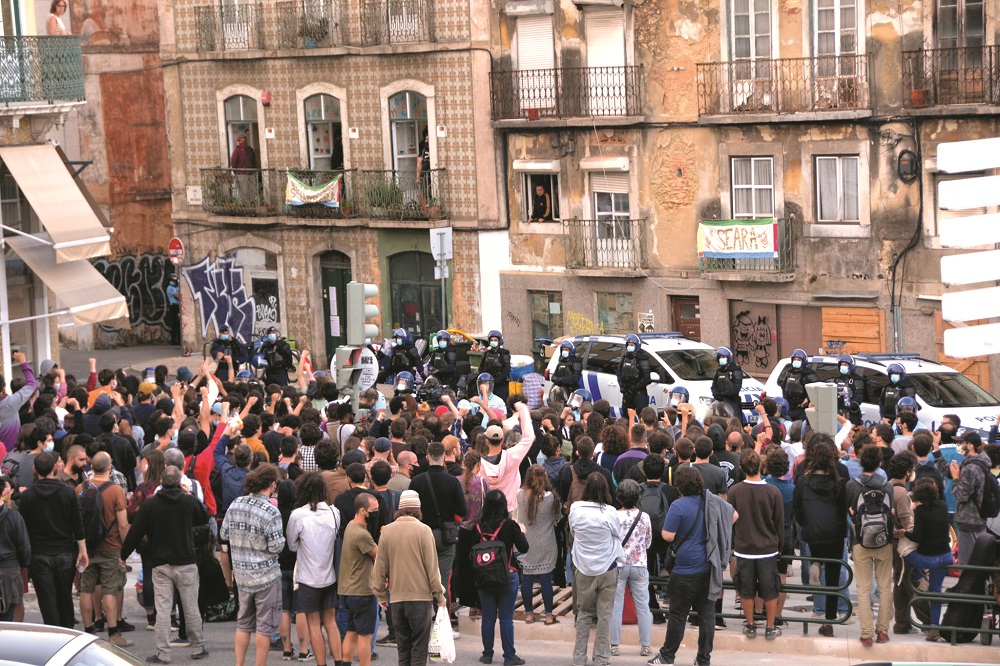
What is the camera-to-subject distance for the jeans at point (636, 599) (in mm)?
13516

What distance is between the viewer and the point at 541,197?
116 feet

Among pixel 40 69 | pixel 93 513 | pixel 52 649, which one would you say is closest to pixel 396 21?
pixel 40 69

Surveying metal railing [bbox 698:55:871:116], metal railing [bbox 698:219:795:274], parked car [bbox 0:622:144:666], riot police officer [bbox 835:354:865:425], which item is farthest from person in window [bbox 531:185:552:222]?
parked car [bbox 0:622:144:666]

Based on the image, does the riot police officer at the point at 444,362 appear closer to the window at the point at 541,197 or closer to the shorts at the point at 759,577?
the window at the point at 541,197

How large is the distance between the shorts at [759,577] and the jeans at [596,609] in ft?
3.62

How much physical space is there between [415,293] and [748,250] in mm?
8428

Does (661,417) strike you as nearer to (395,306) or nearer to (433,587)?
(433,587)

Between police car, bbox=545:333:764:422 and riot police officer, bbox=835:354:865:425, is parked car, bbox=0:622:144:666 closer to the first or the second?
riot police officer, bbox=835:354:865:425

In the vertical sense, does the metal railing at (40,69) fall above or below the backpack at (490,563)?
above

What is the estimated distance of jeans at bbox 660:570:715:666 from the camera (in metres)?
13.1

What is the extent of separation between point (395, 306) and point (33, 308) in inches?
417

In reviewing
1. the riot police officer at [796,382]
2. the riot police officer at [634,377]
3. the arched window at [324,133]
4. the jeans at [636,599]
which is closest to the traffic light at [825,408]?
the jeans at [636,599]

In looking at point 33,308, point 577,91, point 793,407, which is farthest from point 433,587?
point 577,91

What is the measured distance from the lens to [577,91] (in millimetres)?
34219
